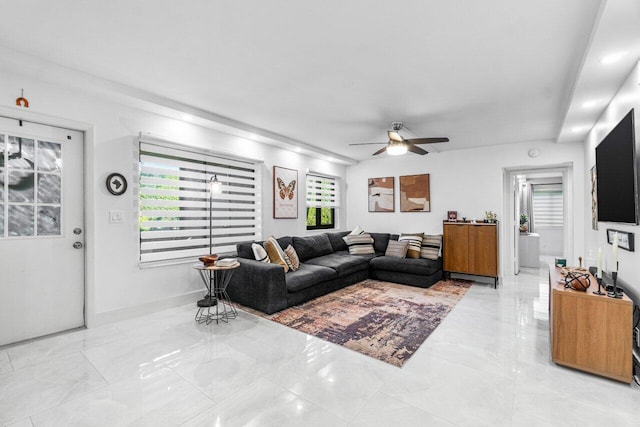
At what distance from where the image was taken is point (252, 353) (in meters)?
2.52

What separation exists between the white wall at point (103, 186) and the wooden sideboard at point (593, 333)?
4.01 meters

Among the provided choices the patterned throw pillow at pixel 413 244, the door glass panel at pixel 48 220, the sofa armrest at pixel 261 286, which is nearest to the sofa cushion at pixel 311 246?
the sofa armrest at pixel 261 286

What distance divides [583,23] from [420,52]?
1044mm

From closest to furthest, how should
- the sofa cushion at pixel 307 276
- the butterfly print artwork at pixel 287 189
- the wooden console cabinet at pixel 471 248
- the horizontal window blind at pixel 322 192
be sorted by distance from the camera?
the sofa cushion at pixel 307 276
the wooden console cabinet at pixel 471 248
the butterfly print artwork at pixel 287 189
the horizontal window blind at pixel 322 192

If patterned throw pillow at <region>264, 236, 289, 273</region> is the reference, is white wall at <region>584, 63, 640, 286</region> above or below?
above

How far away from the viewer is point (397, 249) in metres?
5.46

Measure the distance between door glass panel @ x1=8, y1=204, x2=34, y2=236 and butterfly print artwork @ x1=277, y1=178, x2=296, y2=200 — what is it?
3.24m

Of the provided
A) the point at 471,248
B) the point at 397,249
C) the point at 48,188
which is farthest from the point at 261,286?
the point at 471,248

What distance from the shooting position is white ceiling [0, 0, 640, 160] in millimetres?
1904

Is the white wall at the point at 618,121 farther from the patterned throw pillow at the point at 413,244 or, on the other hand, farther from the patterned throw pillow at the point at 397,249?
the patterned throw pillow at the point at 397,249

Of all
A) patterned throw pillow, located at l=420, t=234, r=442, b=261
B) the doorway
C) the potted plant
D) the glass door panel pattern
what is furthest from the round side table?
the potted plant

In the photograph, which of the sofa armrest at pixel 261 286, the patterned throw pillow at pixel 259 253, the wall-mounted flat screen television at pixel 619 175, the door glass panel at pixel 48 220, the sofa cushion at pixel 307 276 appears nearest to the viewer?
the wall-mounted flat screen television at pixel 619 175

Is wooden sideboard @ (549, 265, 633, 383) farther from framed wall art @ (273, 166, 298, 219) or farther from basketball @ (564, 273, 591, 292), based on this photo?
framed wall art @ (273, 166, 298, 219)

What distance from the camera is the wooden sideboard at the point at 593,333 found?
2.09m
